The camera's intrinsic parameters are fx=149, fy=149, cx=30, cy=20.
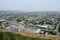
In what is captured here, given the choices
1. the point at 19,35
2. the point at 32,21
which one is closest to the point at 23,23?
the point at 32,21

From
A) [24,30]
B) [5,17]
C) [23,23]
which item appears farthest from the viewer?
[5,17]

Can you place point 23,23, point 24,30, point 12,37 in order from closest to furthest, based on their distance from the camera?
point 12,37, point 24,30, point 23,23

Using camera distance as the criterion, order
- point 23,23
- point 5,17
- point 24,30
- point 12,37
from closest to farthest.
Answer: point 12,37, point 24,30, point 23,23, point 5,17

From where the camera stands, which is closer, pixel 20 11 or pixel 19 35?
pixel 19 35

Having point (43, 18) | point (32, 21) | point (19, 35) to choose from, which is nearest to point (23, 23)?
point (32, 21)

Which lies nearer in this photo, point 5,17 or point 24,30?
point 24,30

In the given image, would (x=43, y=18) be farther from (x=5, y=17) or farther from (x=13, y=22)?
(x=5, y=17)

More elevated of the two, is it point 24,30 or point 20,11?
point 20,11

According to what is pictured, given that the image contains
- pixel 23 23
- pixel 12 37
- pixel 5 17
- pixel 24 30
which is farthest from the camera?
pixel 5 17

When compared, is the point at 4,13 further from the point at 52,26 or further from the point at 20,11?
the point at 52,26

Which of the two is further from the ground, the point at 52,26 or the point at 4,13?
the point at 4,13
